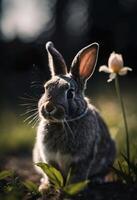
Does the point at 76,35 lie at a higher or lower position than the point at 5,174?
higher

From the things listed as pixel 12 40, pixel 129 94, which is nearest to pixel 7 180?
pixel 129 94

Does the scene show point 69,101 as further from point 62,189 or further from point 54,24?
point 54,24

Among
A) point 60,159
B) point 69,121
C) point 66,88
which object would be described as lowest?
point 60,159

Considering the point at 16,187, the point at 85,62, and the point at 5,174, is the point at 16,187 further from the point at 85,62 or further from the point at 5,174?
the point at 85,62

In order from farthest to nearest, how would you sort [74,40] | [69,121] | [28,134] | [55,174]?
1. [74,40]
2. [28,134]
3. [69,121]
4. [55,174]

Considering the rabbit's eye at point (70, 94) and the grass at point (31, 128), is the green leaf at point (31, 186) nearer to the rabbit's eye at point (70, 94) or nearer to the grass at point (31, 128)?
the rabbit's eye at point (70, 94)

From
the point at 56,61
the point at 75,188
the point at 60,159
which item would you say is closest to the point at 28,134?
the point at 56,61

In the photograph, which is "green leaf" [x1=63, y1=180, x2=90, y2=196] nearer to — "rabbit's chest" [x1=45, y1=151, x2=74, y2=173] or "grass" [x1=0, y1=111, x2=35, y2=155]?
"rabbit's chest" [x1=45, y1=151, x2=74, y2=173]

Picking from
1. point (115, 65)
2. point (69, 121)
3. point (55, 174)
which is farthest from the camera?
point (69, 121)

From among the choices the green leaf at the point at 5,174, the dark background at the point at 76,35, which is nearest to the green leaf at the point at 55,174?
the green leaf at the point at 5,174
